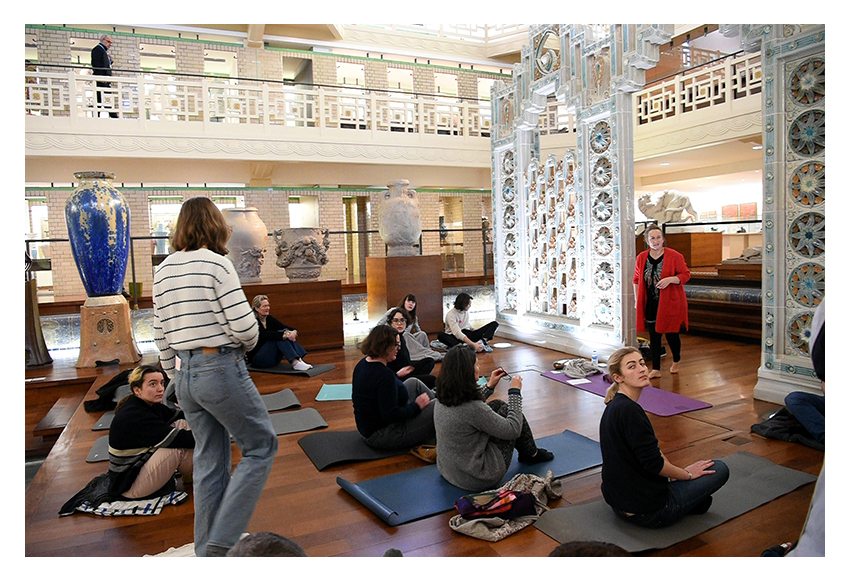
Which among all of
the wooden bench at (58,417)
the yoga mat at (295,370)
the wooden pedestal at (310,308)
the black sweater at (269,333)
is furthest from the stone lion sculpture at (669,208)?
the wooden bench at (58,417)

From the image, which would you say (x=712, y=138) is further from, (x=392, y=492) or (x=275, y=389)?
(x=392, y=492)

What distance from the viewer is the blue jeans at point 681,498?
105 inches

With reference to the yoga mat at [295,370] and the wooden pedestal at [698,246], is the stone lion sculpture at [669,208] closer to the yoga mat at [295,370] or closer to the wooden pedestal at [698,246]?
the wooden pedestal at [698,246]

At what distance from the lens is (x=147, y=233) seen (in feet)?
33.2

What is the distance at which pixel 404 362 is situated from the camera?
503 centimetres

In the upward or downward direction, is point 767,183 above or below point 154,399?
above

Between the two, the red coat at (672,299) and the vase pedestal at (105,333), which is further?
the vase pedestal at (105,333)

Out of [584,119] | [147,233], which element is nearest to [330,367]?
[584,119]

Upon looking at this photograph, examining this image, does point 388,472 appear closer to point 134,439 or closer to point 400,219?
point 134,439

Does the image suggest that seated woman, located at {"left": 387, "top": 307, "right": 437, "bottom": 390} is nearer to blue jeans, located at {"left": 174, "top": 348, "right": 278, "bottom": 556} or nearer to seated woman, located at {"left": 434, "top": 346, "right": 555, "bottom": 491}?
seated woman, located at {"left": 434, "top": 346, "right": 555, "bottom": 491}

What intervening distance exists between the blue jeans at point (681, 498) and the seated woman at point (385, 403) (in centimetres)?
148

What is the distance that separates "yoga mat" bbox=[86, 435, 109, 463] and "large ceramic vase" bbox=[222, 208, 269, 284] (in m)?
4.00

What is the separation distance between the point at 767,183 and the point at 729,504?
2680 mm

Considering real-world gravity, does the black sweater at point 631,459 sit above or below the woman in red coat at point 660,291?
below
